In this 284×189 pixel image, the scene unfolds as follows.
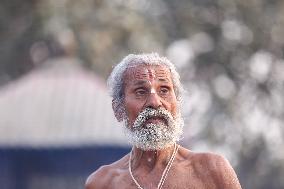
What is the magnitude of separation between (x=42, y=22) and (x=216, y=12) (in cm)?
503

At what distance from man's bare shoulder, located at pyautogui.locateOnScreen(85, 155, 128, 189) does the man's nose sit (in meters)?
0.51

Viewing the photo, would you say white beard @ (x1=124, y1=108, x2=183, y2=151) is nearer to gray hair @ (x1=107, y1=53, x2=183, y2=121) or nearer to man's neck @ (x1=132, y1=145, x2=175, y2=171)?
man's neck @ (x1=132, y1=145, x2=175, y2=171)

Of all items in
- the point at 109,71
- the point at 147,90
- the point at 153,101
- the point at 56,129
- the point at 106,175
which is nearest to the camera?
the point at 153,101

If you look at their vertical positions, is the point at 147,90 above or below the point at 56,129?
below

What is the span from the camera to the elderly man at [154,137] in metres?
6.29

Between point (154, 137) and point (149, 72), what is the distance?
1.22 feet

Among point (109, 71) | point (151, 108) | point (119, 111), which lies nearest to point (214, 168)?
point (151, 108)

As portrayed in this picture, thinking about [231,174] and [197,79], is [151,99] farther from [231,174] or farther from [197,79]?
[197,79]

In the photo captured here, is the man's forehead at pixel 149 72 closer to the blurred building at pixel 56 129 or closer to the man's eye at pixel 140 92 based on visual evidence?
the man's eye at pixel 140 92

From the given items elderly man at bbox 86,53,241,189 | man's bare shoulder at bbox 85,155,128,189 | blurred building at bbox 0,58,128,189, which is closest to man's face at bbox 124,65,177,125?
elderly man at bbox 86,53,241,189

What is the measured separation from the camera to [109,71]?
2306 cm

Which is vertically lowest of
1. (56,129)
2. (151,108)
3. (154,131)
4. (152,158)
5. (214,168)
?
(214,168)

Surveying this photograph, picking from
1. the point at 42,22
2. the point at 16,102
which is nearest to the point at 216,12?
the point at 42,22

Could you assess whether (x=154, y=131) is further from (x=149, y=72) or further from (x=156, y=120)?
(x=149, y=72)
